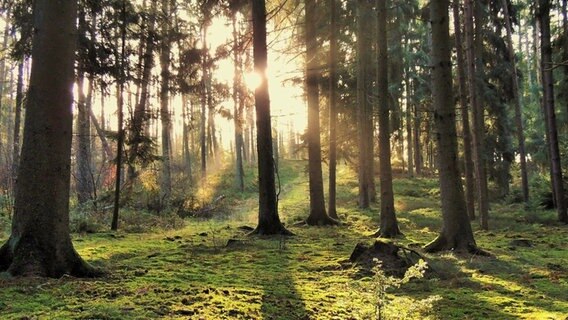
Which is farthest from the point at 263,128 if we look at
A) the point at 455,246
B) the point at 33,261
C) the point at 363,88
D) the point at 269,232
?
the point at 363,88

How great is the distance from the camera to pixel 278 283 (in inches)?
228

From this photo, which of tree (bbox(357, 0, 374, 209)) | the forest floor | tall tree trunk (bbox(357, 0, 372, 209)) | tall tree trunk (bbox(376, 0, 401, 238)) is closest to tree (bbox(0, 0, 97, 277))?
the forest floor

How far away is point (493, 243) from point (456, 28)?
24.8ft

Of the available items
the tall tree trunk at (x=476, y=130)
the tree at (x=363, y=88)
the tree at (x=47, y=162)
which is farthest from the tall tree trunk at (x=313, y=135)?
the tree at (x=47, y=162)

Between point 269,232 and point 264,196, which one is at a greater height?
point 264,196

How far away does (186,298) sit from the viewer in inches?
181

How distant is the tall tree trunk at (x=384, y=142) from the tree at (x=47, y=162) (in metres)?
7.62

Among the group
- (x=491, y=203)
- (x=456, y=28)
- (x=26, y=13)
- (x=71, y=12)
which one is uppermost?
(x=456, y=28)

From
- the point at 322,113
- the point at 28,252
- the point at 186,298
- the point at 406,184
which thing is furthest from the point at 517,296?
the point at 406,184

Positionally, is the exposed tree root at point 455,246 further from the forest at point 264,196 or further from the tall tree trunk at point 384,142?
the tall tree trunk at point 384,142

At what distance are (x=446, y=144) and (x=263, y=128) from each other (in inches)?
186

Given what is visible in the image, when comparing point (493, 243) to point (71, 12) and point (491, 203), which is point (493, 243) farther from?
point (491, 203)

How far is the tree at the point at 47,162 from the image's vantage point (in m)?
5.21

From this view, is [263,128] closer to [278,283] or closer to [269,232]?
[269,232]
